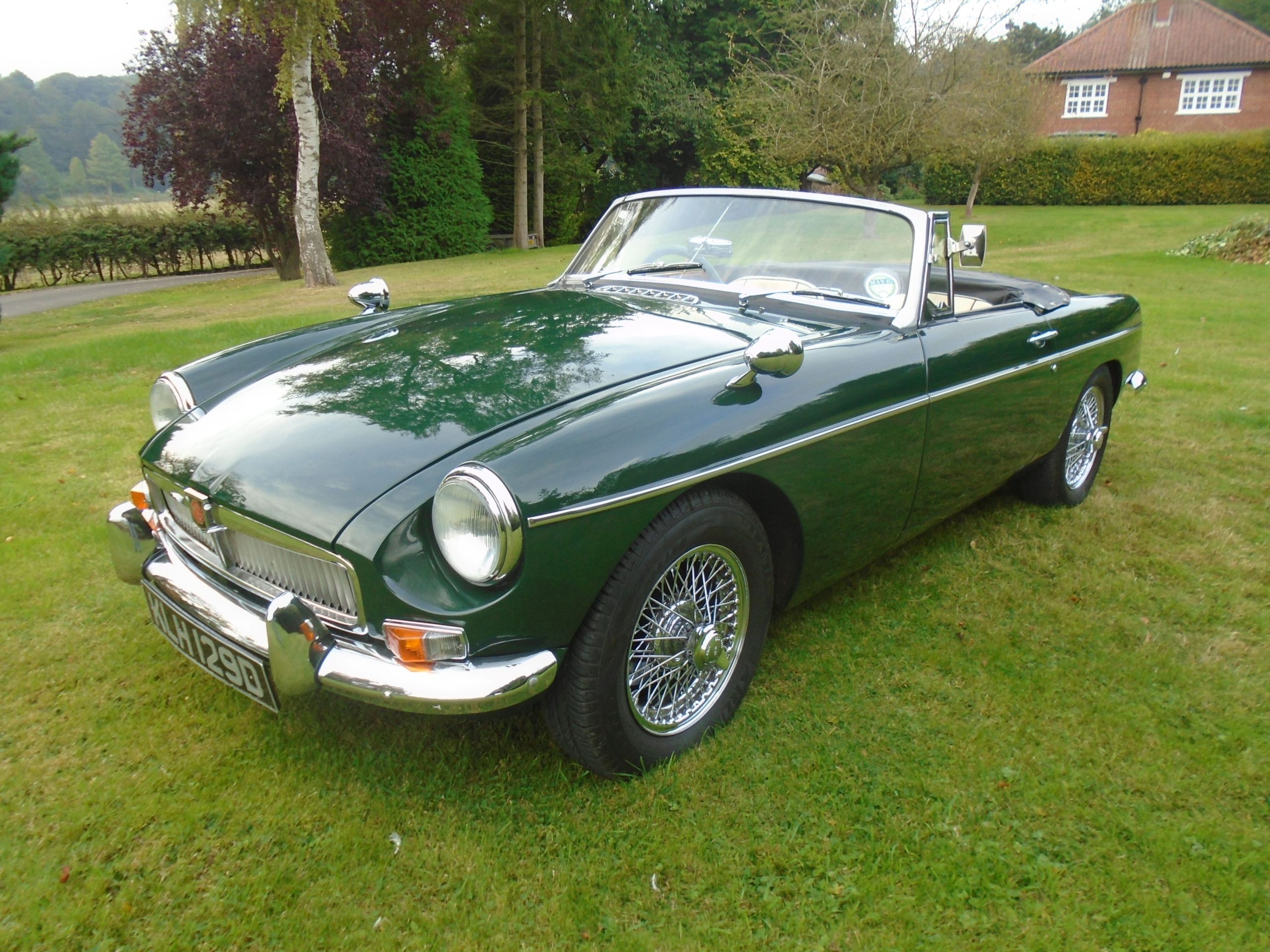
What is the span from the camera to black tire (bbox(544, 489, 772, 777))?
2.09 meters

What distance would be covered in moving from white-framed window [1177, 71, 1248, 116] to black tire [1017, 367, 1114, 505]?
131ft

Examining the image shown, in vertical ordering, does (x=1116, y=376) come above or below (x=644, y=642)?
above

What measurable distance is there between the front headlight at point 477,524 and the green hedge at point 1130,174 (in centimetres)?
2648

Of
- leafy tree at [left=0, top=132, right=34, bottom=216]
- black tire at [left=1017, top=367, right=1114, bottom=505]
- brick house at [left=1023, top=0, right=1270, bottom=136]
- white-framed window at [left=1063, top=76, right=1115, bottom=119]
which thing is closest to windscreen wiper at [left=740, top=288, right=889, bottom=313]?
black tire at [left=1017, top=367, right=1114, bottom=505]

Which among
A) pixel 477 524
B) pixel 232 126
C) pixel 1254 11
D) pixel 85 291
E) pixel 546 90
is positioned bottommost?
pixel 85 291

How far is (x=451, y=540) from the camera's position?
76.3 inches

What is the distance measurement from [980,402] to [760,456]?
1.26m

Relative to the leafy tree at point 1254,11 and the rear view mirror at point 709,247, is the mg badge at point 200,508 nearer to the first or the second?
the rear view mirror at point 709,247

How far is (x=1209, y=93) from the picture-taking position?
36.1 metres

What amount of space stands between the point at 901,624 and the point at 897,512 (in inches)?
17.9

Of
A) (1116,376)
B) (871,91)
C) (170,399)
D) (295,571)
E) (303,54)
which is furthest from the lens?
(871,91)

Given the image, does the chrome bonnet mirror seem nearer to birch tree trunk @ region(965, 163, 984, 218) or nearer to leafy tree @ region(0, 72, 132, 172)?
birch tree trunk @ region(965, 163, 984, 218)

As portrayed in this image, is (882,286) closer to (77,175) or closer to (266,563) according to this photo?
(266,563)

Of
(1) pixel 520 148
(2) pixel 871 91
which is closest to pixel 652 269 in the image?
(2) pixel 871 91
